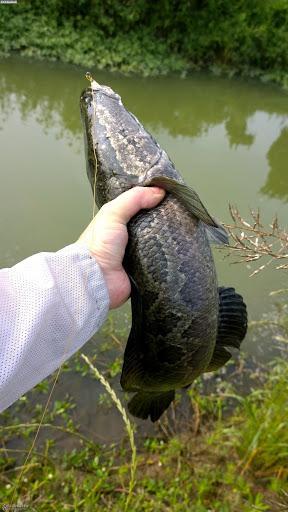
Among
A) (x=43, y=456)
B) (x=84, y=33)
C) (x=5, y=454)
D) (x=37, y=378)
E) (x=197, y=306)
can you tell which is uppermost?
(x=84, y=33)

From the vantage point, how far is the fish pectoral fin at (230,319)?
1.91 metres

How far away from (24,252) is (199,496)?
108 inches

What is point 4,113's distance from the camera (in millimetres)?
6422

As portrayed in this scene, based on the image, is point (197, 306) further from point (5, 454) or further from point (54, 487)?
point (5, 454)

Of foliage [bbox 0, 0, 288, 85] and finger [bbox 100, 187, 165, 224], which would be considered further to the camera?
foliage [bbox 0, 0, 288, 85]

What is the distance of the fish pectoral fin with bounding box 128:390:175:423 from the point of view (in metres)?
1.92

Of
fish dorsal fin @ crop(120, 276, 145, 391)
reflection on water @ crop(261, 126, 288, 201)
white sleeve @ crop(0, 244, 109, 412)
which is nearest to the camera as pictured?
white sleeve @ crop(0, 244, 109, 412)

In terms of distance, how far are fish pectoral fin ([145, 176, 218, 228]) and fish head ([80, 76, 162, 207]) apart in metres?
0.17

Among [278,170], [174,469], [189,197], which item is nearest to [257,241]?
[189,197]

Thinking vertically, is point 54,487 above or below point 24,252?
below

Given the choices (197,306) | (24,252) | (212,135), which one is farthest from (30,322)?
(212,135)

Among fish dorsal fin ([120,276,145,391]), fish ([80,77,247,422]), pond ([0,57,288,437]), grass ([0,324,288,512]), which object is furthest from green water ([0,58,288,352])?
fish dorsal fin ([120,276,145,391])

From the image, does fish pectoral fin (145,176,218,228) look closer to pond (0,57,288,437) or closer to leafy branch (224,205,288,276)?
leafy branch (224,205,288,276)

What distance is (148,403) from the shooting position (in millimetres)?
1939
